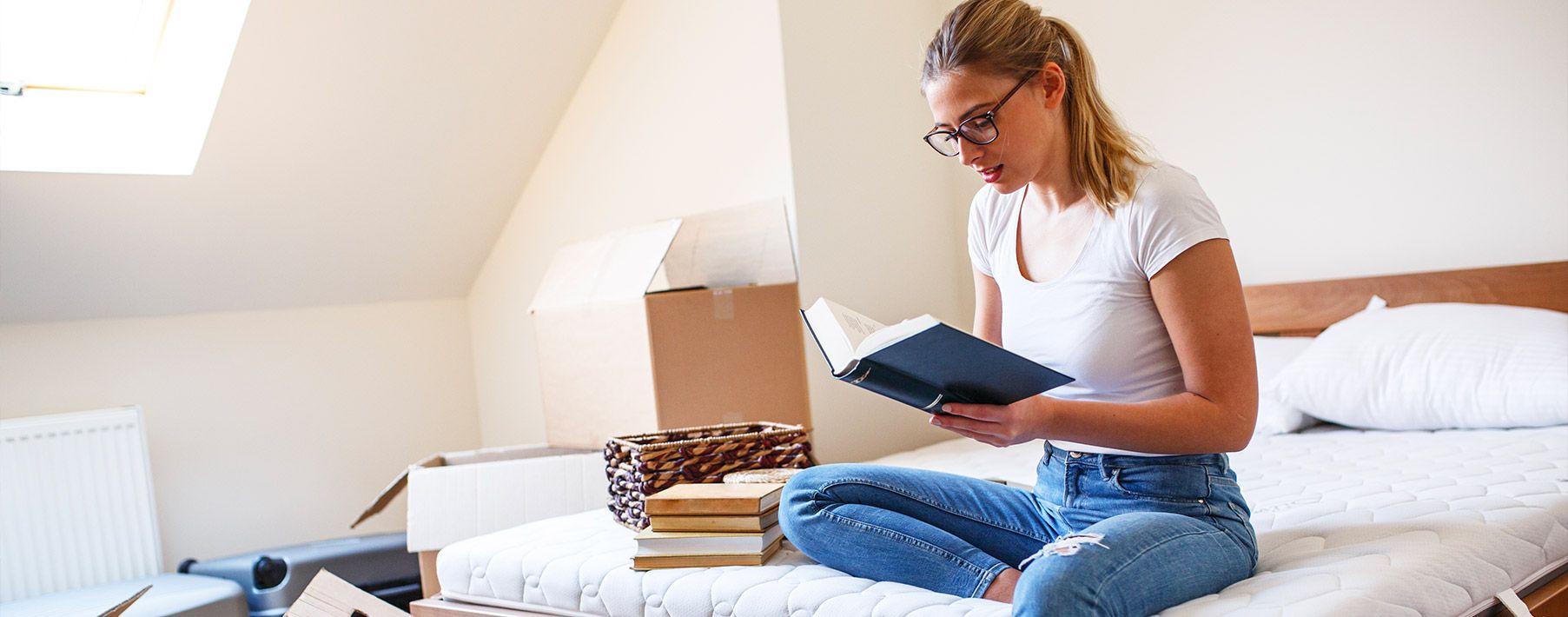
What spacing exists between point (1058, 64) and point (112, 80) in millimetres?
2199

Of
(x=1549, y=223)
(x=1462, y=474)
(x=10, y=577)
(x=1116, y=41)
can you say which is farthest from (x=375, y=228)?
(x=1549, y=223)

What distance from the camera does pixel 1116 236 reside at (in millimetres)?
1257

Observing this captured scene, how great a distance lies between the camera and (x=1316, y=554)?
131 cm

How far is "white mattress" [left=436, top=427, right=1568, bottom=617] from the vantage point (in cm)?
119

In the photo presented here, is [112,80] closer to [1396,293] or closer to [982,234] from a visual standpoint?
[982,234]

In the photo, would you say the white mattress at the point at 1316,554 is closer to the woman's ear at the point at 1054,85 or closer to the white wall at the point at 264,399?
the woman's ear at the point at 1054,85

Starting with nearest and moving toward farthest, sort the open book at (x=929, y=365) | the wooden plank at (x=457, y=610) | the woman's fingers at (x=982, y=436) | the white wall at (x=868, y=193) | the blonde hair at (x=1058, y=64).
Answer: the open book at (x=929, y=365), the woman's fingers at (x=982, y=436), the blonde hair at (x=1058, y=64), the wooden plank at (x=457, y=610), the white wall at (x=868, y=193)

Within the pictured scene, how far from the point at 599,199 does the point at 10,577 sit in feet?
5.11

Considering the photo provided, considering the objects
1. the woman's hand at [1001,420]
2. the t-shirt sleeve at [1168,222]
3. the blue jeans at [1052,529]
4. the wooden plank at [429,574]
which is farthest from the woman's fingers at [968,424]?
the wooden plank at [429,574]

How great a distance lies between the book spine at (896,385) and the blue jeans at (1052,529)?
182 mm

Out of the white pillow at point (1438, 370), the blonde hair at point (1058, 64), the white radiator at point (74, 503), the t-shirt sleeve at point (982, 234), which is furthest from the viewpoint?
the white radiator at point (74, 503)

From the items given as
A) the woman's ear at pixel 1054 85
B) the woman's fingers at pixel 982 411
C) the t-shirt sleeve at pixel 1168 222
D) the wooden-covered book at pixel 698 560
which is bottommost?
the wooden-covered book at pixel 698 560

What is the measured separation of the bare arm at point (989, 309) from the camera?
1.52 m

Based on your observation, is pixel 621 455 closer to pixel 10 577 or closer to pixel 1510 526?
pixel 1510 526
